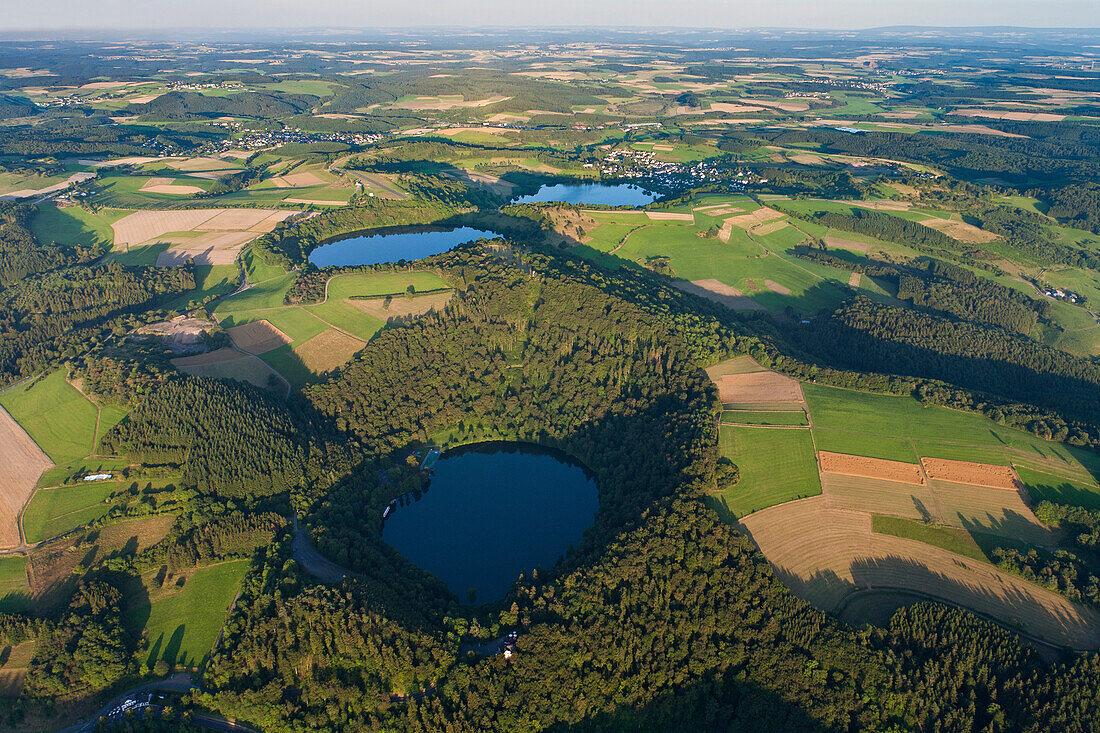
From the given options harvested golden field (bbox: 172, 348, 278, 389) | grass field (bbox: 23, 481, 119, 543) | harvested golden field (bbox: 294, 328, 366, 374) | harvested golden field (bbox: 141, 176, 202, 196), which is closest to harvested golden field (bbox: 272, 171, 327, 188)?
harvested golden field (bbox: 141, 176, 202, 196)

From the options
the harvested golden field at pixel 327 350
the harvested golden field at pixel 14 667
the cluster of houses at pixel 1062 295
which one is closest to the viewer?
the harvested golden field at pixel 14 667

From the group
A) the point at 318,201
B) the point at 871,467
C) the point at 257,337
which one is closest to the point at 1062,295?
the point at 871,467

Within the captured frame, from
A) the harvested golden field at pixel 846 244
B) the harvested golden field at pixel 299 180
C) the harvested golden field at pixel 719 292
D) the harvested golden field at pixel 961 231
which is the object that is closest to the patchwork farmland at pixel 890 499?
the harvested golden field at pixel 719 292

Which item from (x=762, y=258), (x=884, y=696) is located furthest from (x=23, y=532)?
(x=762, y=258)

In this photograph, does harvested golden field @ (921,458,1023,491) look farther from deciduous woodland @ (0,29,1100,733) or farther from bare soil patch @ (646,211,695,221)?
bare soil patch @ (646,211,695,221)

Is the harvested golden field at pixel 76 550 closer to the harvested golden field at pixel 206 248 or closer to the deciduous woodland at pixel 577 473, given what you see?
the deciduous woodland at pixel 577 473
